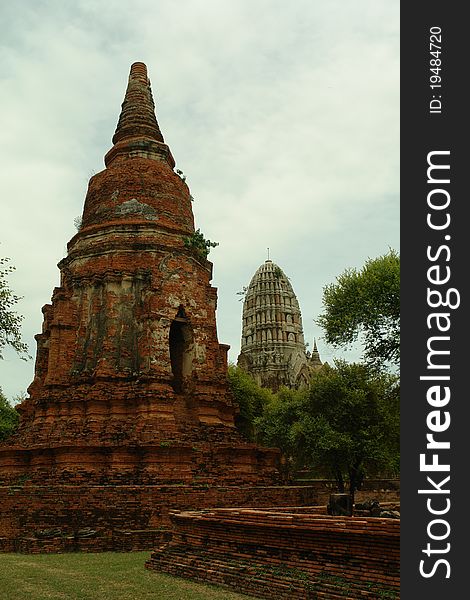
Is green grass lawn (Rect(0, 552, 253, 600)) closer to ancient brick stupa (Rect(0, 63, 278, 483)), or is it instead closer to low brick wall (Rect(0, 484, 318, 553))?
low brick wall (Rect(0, 484, 318, 553))

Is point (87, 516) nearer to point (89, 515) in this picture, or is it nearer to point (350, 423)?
point (89, 515)

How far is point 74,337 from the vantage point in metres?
19.4

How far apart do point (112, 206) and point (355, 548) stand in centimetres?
1541

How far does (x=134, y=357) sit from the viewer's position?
1867 cm

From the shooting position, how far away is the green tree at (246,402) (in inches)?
1335

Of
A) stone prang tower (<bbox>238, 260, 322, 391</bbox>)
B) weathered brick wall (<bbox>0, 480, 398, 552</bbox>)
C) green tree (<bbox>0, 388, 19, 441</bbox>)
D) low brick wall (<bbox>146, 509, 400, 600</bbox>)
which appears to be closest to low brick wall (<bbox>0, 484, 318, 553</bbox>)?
weathered brick wall (<bbox>0, 480, 398, 552</bbox>)

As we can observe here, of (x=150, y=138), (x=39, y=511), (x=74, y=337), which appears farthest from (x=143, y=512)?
(x=150, y=138)

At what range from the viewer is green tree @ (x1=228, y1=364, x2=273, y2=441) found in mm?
33906

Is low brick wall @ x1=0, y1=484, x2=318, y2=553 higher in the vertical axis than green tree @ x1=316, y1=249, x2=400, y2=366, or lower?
lower

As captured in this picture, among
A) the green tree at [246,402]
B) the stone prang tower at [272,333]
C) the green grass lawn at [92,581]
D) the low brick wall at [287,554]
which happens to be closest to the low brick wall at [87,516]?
the green grass lawn at [92,581]

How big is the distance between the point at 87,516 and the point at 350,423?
463 inches

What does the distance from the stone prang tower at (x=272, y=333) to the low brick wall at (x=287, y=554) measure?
1764 inches

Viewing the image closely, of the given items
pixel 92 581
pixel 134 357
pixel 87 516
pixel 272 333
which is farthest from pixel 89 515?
pixel 272 333

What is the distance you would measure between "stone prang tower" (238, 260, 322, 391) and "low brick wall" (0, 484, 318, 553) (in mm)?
41074
